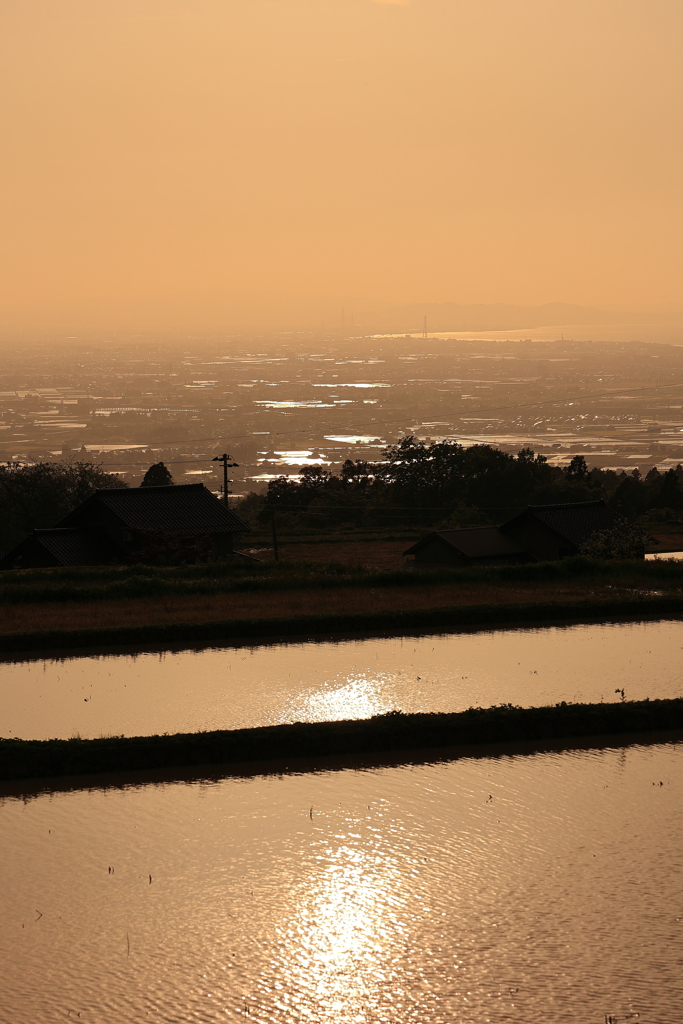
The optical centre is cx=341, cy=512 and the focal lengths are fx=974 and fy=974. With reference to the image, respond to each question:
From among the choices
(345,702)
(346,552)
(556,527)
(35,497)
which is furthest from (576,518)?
(35,497)

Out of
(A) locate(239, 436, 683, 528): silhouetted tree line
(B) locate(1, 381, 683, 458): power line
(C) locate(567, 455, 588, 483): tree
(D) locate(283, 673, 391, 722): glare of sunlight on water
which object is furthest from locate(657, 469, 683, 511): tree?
(B) locate(1, 381, 683, 458): power line

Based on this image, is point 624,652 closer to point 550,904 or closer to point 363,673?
point 363,673

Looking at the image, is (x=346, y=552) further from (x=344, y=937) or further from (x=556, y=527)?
(x=344, y=937)

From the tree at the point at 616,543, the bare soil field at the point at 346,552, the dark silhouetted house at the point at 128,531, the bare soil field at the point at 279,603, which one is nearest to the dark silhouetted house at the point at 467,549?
the bare soil field at the point at 346,552

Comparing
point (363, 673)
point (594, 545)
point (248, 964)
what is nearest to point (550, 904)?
point (248, 964)

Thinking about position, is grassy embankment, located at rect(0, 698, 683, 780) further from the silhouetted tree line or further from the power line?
the power line

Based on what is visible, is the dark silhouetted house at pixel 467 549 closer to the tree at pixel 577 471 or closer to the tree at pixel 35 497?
the tree at pixel 35 497

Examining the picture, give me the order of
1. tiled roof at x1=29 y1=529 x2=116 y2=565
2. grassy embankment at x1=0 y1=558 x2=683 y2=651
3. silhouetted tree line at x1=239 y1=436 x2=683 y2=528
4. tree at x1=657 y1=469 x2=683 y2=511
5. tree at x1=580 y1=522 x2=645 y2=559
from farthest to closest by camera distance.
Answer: tree at x1=657 y1=469 x2=683 y2=511 < silhouetted tree line at x1=239 y1=436 x2=683 y2=528 < tree at x1=580 y1=522 x2=645 y2=559 < tiled roof at x1=29 y1=529 x2=116 y2=565 < grassy embankment at x1=0 y1=558 x2=683 y2=651
